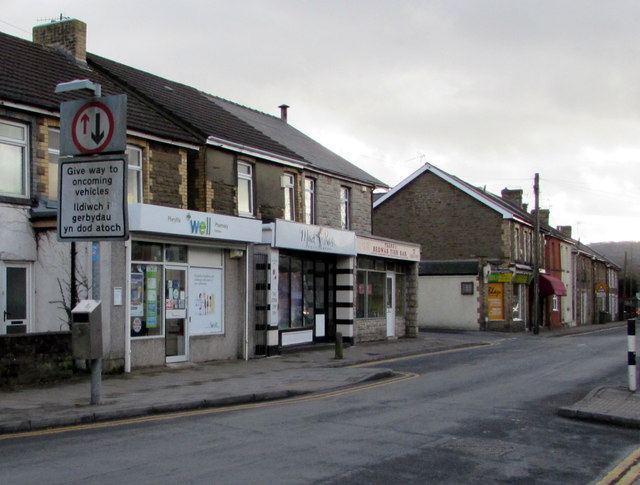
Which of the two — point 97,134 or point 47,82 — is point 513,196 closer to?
point 47,82

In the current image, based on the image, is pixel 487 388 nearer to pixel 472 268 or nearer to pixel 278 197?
pixel 278 197

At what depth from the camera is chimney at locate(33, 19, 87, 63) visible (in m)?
20.8

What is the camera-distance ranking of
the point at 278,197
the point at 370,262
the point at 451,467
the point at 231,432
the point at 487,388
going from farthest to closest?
1. the point at 370,262
2. the point at 278,197
3. the point at 487,388
4. the point at 231,432
5. the point at 451,467

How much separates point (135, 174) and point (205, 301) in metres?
3.73

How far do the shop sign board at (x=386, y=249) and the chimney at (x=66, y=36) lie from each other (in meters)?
10.9

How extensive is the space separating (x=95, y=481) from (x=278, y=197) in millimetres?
16418

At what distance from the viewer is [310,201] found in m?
25.1

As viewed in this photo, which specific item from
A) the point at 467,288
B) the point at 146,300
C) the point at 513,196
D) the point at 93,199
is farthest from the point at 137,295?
the point at 513,196

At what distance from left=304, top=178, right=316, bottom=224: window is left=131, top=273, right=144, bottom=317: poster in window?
8490 mm

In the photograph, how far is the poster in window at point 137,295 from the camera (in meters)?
16.8

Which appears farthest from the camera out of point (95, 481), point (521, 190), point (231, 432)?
point (521, 190)

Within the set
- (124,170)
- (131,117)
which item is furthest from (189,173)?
(124,170)

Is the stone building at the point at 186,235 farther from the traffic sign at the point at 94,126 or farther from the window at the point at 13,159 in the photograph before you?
the traffic sign at the point at 94,126

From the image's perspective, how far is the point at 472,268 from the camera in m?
40.3
